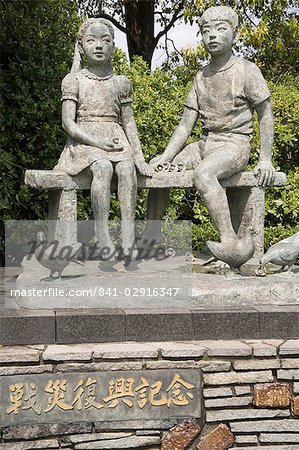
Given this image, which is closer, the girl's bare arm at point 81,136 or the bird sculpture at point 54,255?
the bird sculpture at point 54,255

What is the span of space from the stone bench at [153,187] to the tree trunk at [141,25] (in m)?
5.36

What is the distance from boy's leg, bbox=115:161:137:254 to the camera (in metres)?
4.36

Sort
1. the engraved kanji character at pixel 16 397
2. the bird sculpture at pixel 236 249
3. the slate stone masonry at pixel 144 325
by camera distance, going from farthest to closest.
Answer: the bird sculpture at pixel 236 249, the slate stone masonry at pixel 144 325, the engraved kanji character at pixel 16 397

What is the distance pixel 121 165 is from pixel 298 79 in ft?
15.2

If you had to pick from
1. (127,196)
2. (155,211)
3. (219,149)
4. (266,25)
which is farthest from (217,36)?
(266,25)

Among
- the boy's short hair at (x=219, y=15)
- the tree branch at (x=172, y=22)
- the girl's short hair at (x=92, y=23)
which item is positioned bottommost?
the girl's short hair at (x=92, y=23)

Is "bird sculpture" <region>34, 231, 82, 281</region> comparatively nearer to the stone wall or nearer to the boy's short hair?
the stone wall

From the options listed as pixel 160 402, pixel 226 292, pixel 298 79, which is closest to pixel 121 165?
pixel 226 292

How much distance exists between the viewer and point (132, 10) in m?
9.67

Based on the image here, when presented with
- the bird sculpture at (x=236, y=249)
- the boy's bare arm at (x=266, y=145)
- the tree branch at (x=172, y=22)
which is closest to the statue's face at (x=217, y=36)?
the boy's bare arm at (x=266, y=145)

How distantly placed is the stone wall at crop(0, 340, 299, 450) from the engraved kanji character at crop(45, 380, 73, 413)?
0.06 metres

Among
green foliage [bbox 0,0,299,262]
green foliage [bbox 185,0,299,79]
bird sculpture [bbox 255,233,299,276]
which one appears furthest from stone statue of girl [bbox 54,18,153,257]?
green foliage [bbox 185,0,299,79]

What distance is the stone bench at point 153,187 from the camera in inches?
175

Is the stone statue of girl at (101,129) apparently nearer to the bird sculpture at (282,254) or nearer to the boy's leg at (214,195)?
the boy's leg at (214,195)
